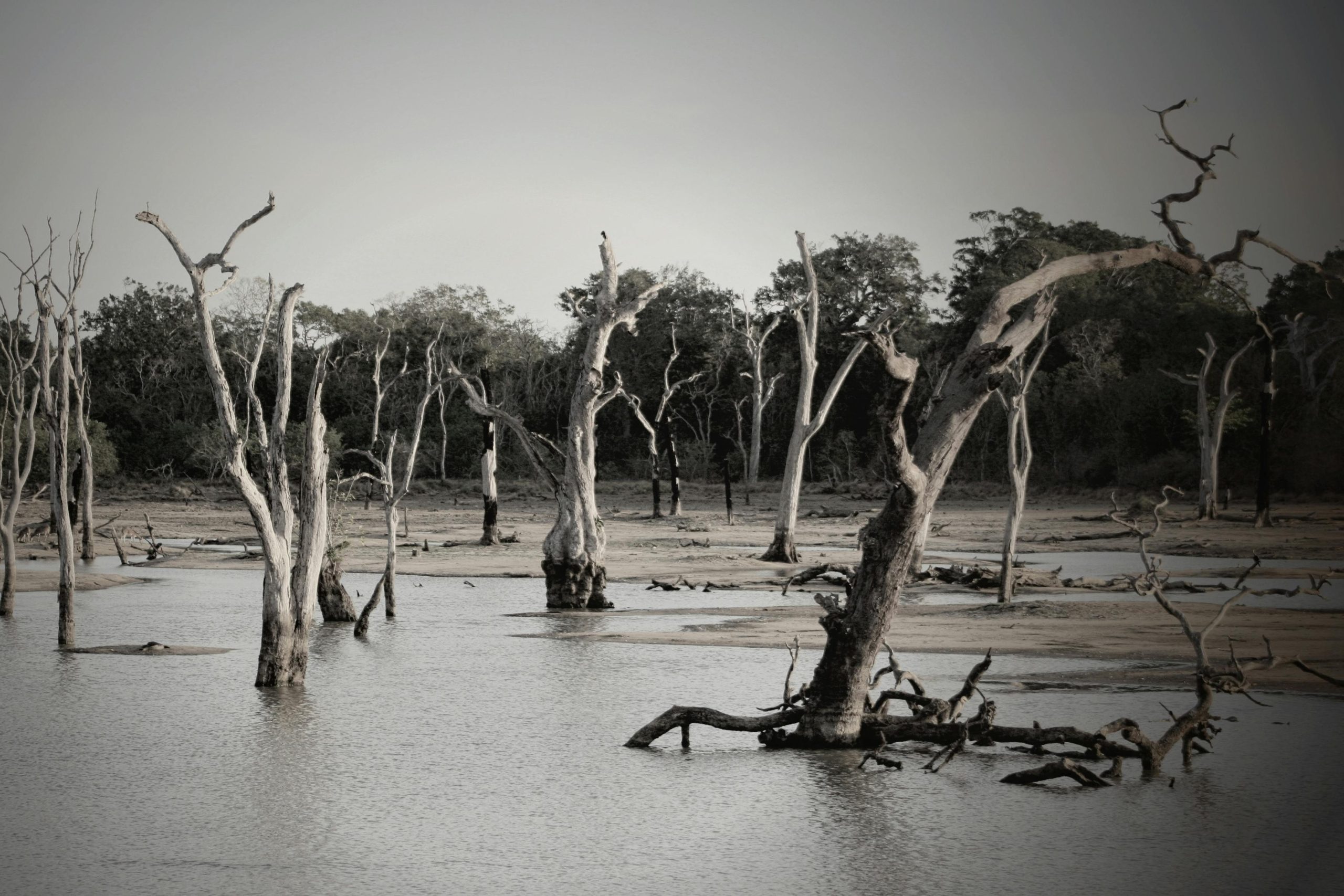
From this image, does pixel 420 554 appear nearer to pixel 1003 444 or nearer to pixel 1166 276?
pixel 1003 444

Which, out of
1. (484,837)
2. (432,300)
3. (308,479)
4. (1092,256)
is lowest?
(484,837)

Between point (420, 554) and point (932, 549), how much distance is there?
40.2 ft

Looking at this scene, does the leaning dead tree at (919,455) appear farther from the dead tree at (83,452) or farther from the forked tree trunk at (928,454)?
the dead tree at (83,452)

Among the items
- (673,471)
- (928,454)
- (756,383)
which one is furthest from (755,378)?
(928,454)

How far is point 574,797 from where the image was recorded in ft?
32.0

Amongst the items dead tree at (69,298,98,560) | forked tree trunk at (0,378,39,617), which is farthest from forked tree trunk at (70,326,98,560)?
forked tree trunk at (0,378,39,617)

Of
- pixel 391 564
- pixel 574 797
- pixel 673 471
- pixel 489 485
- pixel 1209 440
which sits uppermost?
pixel 1209 440

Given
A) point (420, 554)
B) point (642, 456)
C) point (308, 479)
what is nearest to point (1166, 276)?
point (642, 456)

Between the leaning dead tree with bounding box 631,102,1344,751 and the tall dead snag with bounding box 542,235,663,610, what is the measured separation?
10307 millimetres

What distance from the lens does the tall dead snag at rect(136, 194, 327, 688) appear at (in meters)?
12.7

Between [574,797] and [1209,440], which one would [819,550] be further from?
[574,797]

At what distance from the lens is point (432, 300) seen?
63.8 metres

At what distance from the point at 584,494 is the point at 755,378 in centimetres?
2477

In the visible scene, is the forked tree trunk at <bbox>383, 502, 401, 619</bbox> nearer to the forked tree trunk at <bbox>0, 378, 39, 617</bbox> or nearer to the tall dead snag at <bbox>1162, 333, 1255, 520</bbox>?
the forked tree trunk at <bbox>0, 378, 39, 617</bbox>
